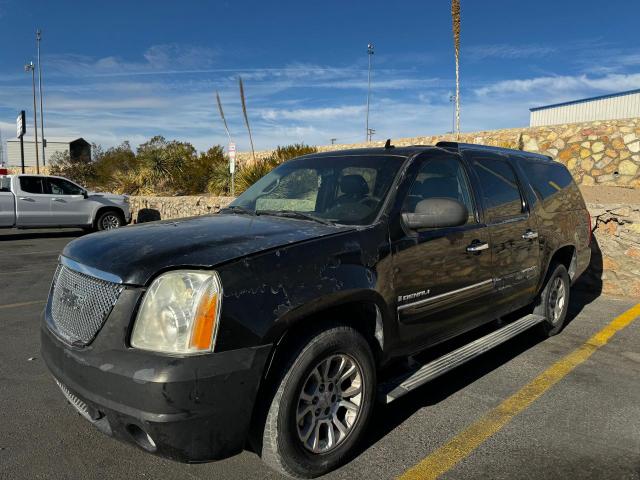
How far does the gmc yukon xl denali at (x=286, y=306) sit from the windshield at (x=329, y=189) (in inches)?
0.6

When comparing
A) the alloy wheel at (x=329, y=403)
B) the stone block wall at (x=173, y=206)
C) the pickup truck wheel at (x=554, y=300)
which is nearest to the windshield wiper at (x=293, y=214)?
the alloy wheel at (x=329, y=403)

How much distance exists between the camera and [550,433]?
3293 mm

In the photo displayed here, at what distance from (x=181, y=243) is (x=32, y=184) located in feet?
45.1

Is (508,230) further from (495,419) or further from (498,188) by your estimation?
(495,419)

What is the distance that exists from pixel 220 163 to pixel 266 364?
18.6 meters

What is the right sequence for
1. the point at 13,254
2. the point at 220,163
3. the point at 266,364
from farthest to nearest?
the point at 220,163
the point at 13,254
the point at 266,364

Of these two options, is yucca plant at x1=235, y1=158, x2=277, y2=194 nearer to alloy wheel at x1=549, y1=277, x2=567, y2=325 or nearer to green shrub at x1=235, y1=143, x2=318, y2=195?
green shrub at x1=235, y1=143, x2=318, y2=195

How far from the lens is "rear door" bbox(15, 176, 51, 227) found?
13930 mm

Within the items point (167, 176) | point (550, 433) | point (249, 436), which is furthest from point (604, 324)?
point (167, 176)

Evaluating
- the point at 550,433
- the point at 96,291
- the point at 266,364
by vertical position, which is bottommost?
the point at 550,433

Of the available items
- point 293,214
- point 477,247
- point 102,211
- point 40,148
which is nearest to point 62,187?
point 102,211

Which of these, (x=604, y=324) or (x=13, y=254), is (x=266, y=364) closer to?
(x=604, y=324)

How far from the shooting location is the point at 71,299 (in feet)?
9.06

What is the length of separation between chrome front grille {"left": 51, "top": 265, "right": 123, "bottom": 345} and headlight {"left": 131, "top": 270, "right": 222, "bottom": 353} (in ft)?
0.68
